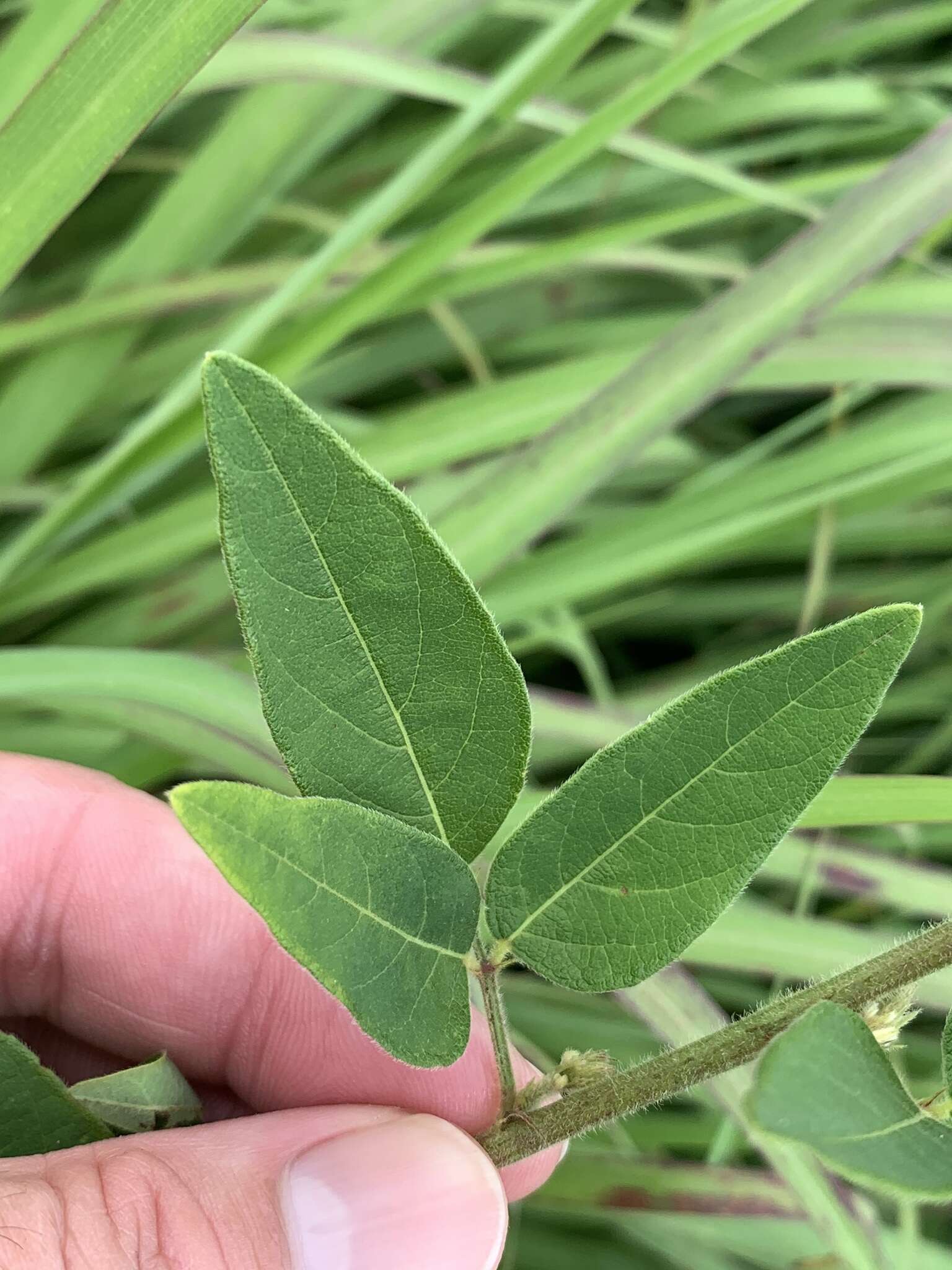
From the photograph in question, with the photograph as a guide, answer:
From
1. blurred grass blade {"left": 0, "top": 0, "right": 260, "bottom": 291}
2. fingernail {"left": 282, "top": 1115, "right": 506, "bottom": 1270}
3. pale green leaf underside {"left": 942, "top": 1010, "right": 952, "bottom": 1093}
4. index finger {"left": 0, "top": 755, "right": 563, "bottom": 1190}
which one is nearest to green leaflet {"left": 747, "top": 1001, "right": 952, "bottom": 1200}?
pale green leaf underside {"left": 942, "top": 1010, "right": 952, "bottom": 1093}

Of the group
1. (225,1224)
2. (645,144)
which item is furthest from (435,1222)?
(645,144)

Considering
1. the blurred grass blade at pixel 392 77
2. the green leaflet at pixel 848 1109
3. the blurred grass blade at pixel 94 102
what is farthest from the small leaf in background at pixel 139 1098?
the blurred grass blade at pixel 392 77

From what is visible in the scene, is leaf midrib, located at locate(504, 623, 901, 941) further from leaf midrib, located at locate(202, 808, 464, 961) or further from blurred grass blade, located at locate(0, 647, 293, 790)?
blurred grass blade, located at locate(0, 647, 293, 790)

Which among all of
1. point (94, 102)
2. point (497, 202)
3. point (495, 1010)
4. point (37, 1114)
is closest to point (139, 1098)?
point (37, 1114)

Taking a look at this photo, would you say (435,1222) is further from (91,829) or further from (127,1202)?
(91,829)

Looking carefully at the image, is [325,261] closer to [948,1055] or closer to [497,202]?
[497,202]

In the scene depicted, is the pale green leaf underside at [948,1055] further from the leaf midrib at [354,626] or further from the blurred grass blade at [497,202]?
the blurred grass blade at [497,202]
